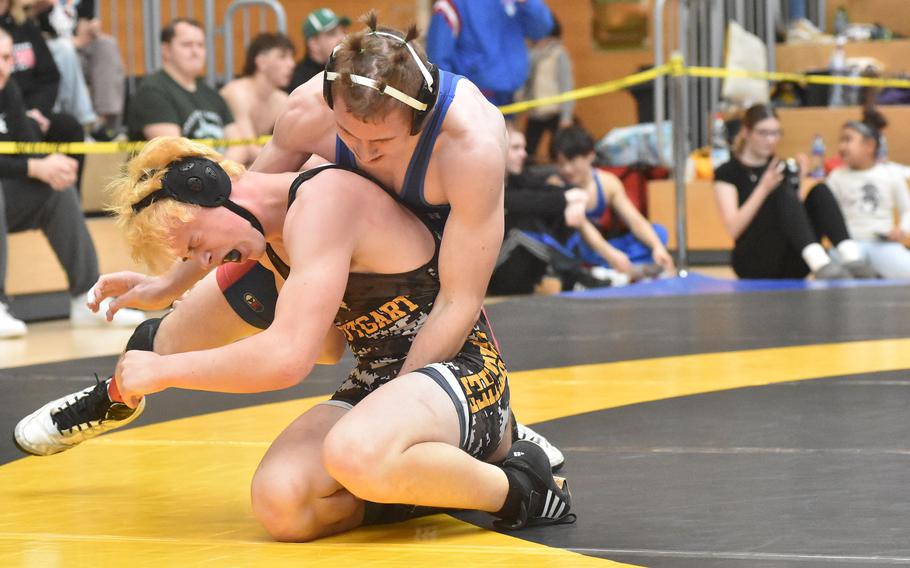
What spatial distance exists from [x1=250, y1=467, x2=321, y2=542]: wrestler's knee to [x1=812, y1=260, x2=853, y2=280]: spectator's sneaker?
470cm

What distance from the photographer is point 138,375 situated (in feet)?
7.80

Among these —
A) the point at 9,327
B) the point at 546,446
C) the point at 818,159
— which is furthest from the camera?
the point at 818,159

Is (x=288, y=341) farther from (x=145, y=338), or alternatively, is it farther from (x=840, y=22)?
(x=840, y=22)

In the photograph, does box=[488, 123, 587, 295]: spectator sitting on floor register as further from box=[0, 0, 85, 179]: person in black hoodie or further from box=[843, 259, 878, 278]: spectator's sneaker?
box=[0, 0, 85, 179]: person in black hoodie

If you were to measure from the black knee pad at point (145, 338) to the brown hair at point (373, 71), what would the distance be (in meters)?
0.92

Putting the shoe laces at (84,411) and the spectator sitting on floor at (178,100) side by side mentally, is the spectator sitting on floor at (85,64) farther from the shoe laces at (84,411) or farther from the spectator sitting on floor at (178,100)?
the shoe laces at (84,411)

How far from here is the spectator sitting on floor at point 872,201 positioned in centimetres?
721

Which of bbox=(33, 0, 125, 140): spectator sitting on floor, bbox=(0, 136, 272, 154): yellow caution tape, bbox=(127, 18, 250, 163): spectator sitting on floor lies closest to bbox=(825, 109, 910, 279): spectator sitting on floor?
bbox=(0, 136, 272, 154): yellow caution tape

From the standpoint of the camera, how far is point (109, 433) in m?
3.53

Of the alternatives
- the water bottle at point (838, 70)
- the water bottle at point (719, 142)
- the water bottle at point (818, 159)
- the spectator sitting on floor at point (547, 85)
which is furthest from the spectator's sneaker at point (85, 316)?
the water bottle at point (838, 70)

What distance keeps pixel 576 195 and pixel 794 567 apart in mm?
5141

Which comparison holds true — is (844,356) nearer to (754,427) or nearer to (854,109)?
(754,427)

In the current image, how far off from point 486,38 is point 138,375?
5.49m

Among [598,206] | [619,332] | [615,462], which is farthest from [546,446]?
[598,206]
